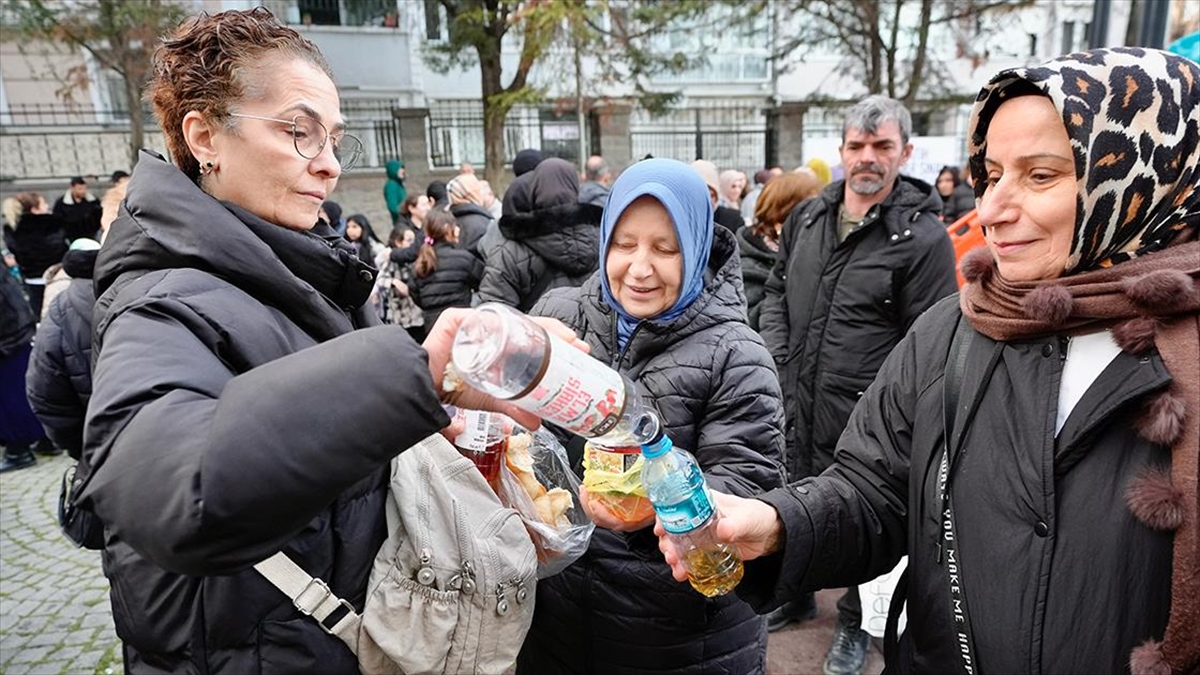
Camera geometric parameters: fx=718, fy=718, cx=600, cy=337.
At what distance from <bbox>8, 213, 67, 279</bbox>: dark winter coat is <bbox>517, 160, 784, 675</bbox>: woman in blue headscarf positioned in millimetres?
10441

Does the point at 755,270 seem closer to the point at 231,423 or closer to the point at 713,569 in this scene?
the point at 713,569

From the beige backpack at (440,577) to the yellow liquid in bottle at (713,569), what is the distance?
0.36m

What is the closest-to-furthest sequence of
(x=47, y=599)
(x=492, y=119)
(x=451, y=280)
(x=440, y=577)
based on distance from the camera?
(x=440, y=577) → (x=47, y=599) → (x=451, y=280) → (x=492, y=119)

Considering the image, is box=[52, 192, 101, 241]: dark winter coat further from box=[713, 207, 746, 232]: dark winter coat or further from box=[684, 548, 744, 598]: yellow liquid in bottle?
box=[684, 548, 744, 598]: yellow liquid in bottle

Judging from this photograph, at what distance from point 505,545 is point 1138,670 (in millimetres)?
1151

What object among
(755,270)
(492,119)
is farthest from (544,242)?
(492,119)

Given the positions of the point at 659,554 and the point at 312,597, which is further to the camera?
the point at 659,554

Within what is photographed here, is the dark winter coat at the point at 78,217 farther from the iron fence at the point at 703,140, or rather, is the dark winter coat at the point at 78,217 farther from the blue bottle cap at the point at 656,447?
the iron fence at the point at 703,140

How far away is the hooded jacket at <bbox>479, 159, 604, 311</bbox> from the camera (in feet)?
14.0

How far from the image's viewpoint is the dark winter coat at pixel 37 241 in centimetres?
953

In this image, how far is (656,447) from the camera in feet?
4.55

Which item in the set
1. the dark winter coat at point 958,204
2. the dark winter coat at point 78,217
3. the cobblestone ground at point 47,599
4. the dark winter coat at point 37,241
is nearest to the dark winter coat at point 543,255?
the cobblestone ground at point 47,599

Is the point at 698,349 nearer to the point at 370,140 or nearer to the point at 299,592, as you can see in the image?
the point at 299,592

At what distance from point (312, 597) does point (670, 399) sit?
39.5 inches
